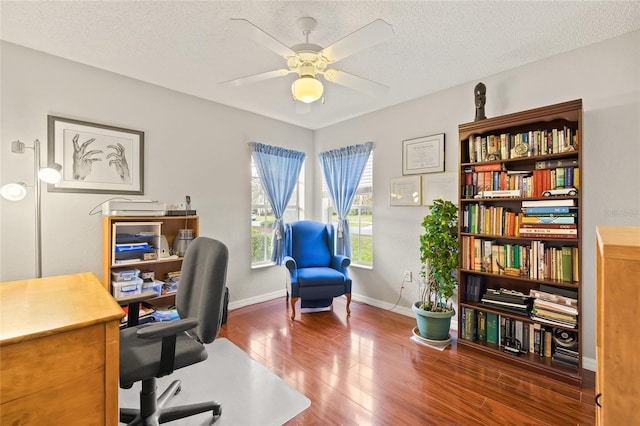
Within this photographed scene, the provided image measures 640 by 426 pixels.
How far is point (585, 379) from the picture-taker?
2139 millimetres

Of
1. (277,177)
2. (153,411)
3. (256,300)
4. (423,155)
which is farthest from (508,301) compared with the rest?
(277,177)

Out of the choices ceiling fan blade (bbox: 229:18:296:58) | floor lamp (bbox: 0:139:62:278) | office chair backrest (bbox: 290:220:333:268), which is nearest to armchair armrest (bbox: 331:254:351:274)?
office chair backrest (bbox: 290:220:333:268)

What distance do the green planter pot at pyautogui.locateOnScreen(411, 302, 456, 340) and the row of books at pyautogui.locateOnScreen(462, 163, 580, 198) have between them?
1.12 meters

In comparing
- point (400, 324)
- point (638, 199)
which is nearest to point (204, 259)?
point (400, 324)

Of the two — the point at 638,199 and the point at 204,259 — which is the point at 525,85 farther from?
the point at 204,259

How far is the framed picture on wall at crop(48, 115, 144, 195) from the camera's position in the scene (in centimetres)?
248

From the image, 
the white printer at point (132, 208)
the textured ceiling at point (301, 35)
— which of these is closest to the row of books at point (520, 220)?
the textured ceiling at point (301, 35)

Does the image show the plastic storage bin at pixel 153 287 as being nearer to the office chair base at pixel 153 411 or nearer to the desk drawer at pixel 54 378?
the office chair base at pixel 153 411

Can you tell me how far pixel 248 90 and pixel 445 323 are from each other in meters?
3.05

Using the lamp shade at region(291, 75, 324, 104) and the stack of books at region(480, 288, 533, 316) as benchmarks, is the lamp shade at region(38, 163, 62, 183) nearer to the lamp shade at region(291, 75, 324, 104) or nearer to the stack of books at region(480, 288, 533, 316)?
the lamp shade at region(291, 75, 324, 104)

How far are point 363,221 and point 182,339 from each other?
9.22 ft

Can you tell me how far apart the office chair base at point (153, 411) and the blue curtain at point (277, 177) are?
2.23 metres

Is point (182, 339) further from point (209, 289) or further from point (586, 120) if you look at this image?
point (586, 120)

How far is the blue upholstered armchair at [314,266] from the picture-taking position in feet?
10.8
